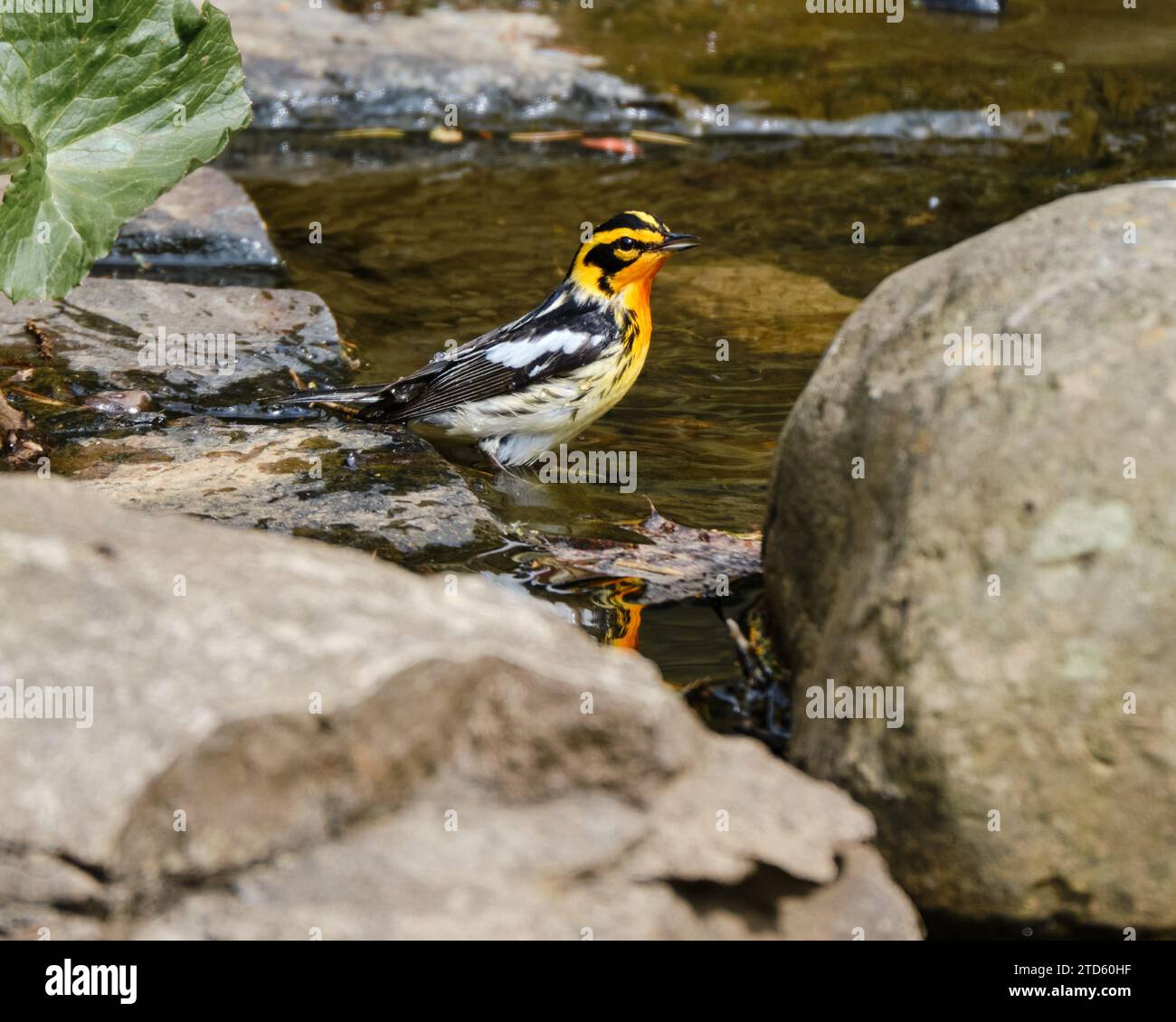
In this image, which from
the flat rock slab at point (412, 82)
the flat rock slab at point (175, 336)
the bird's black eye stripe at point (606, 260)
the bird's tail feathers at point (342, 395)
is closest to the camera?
the bird's tail feathers at point (342, 395)

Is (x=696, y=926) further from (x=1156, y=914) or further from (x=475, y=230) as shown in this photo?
(x=475, y=230)

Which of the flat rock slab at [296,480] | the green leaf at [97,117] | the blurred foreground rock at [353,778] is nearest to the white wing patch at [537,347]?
the flat rock slab at [296,480]

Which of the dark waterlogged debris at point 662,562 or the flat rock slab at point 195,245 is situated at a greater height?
the flat rock slab at point 195,245

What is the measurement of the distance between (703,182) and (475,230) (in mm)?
1719

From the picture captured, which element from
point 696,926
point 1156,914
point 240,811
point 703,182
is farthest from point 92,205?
point 703,182

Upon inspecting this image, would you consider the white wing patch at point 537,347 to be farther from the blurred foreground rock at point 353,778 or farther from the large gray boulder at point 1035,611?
the blurred foreground rock at point 353,778

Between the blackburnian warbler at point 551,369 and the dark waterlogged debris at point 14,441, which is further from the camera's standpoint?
the blackburnian warbler at point 551,369

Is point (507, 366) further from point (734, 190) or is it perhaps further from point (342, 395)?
point (734, 190)

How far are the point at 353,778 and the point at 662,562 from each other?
8.57ft

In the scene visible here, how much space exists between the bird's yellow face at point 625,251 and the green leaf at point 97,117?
189 centimetres

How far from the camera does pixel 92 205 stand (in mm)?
5156

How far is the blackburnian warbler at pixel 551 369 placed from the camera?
21.5ft

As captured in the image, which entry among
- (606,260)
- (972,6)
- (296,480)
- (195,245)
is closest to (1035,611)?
(296,480)

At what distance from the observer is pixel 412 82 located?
11.4m
